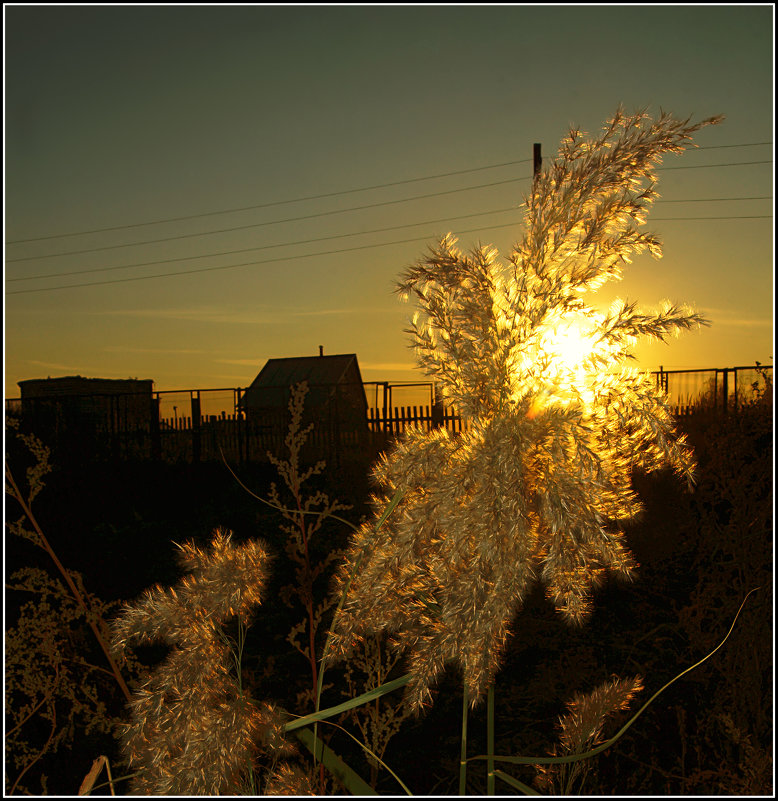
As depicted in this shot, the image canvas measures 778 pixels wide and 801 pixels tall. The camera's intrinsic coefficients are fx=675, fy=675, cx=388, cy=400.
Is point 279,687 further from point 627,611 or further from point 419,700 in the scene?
point 419,700

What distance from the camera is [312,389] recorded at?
2306 cm

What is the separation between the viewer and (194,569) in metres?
1.18

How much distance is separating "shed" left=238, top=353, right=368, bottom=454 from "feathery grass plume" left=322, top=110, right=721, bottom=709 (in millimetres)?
15589

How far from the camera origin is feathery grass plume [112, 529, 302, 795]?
0.98 meters

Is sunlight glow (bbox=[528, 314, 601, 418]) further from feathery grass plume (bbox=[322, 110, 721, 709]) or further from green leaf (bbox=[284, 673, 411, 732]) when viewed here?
green leaf (bbox=[284, 673, 411, 732])

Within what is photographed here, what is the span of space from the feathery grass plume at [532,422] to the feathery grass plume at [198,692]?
0.80 feet

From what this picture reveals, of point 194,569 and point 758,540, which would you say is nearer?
point 194,569

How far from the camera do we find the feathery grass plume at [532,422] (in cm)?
90

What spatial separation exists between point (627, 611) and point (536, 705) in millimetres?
1858

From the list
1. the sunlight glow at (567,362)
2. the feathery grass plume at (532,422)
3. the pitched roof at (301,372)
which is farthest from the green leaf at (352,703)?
the pitched roof at (301,372)

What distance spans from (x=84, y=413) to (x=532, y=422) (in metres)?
23.3

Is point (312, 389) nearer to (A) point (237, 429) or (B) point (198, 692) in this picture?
(A) point (237, 429)

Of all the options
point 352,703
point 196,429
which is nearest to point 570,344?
point 352,703

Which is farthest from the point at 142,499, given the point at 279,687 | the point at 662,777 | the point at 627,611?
the point at 662,777
